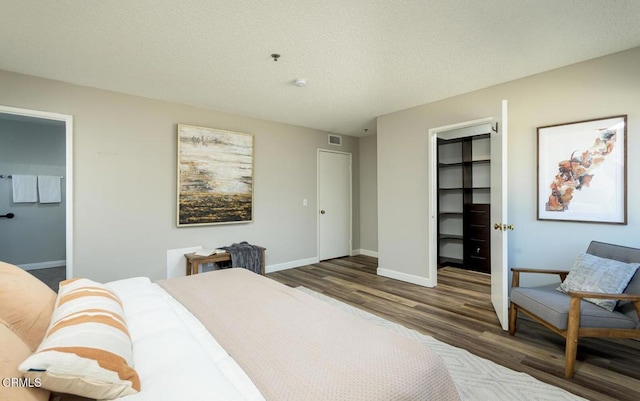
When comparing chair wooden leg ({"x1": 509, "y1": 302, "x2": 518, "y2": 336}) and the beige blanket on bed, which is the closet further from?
the beige blanket on bed

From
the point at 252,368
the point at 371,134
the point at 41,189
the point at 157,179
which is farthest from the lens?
the point at 371,134

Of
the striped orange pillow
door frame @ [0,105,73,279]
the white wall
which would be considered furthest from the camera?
the white wall

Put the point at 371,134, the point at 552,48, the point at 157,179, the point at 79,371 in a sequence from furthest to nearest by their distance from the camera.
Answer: the point at 371,134, the point at 157,179, the point at 552,48, the point at 79,371

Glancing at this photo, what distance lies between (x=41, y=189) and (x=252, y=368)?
19.5 ft

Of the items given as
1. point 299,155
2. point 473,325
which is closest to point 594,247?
point 473,325

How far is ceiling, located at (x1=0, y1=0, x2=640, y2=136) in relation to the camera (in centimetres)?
192

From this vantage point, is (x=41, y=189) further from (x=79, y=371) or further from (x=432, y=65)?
(x=432, y=65)

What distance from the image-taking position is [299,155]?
510cm

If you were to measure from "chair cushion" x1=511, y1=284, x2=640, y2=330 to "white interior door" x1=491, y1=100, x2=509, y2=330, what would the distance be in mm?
282

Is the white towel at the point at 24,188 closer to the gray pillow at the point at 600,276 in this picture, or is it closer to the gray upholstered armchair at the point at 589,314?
the gray upholstered armchair at the point at 589,314

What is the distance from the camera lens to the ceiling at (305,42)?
75.6 inches

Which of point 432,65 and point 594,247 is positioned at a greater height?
point 432,65

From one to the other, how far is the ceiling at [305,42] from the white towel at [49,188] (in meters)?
2.87

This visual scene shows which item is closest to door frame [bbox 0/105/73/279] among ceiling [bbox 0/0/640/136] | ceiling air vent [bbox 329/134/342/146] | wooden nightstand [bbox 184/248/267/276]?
ceiling [bbox 0/0/640/136]
